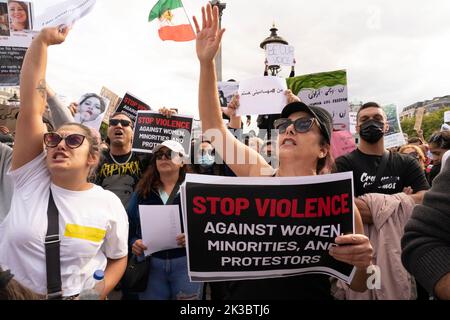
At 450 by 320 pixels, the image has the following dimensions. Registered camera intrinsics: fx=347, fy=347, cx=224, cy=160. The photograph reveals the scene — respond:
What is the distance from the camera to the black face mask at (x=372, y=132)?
3135 millimetres

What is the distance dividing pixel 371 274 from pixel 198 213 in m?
0.88

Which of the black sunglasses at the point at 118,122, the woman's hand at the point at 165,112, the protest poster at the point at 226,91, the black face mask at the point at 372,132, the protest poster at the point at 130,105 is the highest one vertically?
the protest poster at the point at 226,91

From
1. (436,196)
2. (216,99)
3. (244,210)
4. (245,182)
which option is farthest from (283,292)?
(216,99)

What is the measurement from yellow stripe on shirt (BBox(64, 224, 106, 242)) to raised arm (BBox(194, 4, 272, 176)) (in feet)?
2.80

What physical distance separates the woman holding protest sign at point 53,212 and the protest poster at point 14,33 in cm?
224

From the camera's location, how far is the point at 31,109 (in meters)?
1.92

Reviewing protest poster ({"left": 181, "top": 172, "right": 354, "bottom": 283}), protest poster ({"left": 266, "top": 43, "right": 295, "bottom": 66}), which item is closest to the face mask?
protest poster ({"left": 266, "top": 43, "right": 295, "bottom": 66})

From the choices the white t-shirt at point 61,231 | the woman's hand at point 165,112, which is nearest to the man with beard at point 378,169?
the white t-shirt at point 61,231

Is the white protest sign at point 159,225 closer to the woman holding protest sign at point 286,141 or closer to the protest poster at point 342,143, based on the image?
the woman holding protest sign at point 286,141

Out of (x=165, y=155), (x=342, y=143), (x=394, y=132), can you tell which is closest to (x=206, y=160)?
(x=165, y=155)

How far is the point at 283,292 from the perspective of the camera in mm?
1591

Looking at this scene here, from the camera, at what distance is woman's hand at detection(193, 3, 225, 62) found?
2076 mm
